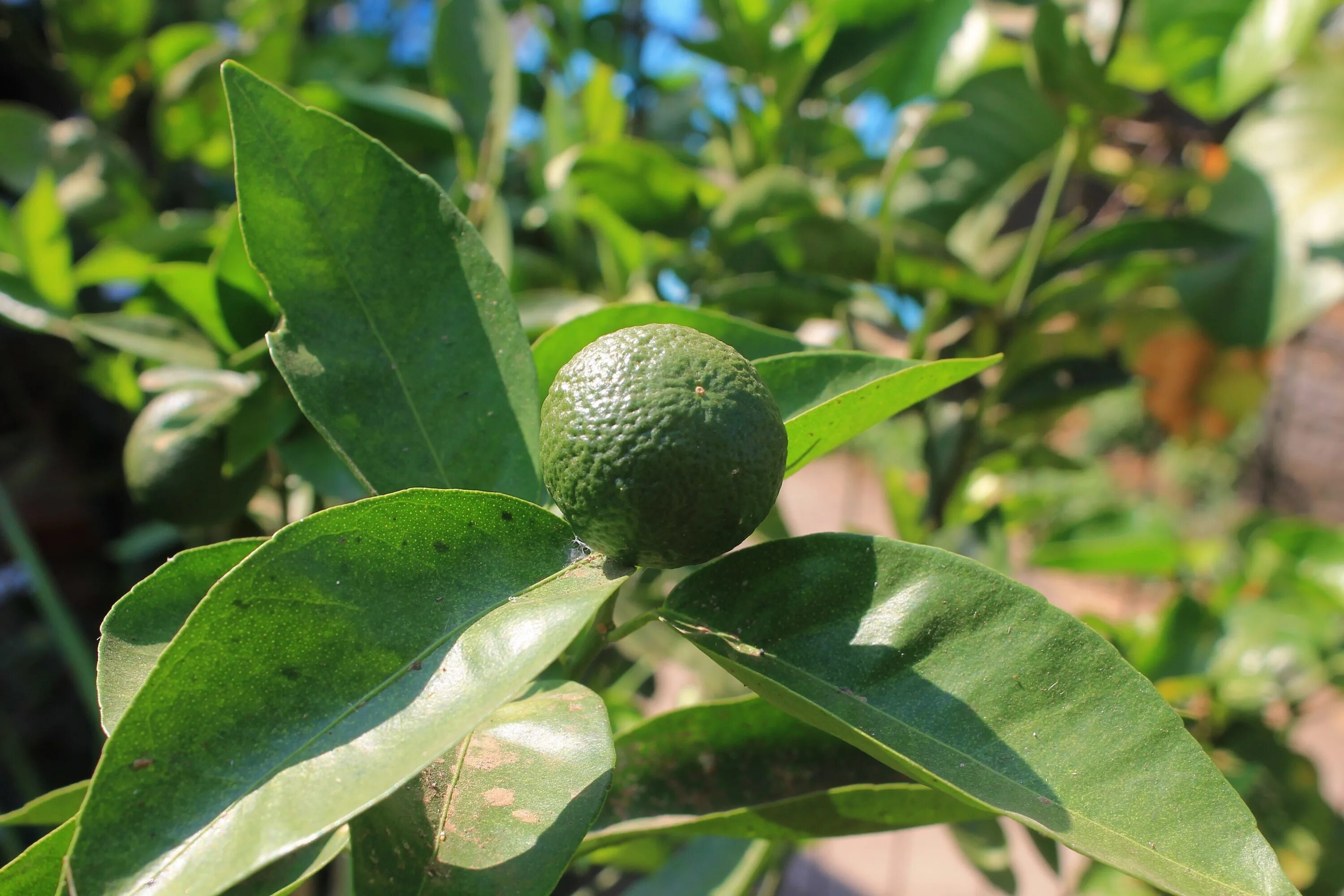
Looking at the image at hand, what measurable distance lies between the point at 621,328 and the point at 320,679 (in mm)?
239

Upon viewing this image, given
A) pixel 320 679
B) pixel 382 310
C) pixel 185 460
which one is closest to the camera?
pixel 320 679

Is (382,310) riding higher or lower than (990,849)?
higher

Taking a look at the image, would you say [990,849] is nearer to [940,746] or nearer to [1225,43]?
[940,746]

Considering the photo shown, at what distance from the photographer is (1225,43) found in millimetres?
904

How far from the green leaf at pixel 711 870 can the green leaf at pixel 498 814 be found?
1.34 feet

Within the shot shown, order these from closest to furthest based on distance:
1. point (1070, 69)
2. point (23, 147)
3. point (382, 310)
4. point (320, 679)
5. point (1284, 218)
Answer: point (320, 679) < point (382, 310) < point (1070, 69) < point (1284, 218) < point (23, 147)

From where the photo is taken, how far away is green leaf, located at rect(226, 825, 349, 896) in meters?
0.40

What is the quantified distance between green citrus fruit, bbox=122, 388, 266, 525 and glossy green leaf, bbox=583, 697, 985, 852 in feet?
1.10

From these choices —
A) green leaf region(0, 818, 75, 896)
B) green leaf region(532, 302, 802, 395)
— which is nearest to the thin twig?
green leaf region(0, 818, 75, 896)

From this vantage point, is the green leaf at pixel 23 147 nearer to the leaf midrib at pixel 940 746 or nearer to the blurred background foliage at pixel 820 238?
the blurred background foliage at pixel 820 238

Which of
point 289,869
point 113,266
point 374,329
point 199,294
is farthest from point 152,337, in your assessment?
point 289,869

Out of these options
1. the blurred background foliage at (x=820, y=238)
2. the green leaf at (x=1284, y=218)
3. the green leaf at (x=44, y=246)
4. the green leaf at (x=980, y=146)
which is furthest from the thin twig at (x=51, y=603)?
the green leaf at (x=1284, y=218)

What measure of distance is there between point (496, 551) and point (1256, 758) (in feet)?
3.66

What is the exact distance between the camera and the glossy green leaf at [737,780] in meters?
0.50
